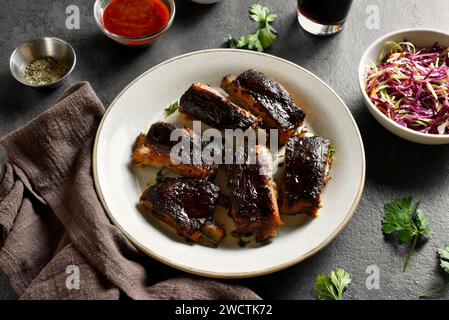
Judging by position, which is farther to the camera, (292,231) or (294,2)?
(294,2)

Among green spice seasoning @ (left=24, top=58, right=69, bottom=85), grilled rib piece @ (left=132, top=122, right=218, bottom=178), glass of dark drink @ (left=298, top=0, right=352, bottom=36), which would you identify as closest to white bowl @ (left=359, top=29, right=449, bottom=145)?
glass of dark drink @ (left=298, top=0, right=352, bottom=36)

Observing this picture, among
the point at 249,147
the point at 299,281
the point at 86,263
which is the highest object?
the point at 249,147

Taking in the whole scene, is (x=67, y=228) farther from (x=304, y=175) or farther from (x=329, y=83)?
(x=329, y=83)

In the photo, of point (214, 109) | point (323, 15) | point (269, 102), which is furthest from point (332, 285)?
point (323, 15)

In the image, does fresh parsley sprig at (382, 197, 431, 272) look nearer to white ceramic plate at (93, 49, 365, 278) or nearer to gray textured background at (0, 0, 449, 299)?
gray textured background at (0, 0, 449, 299)
